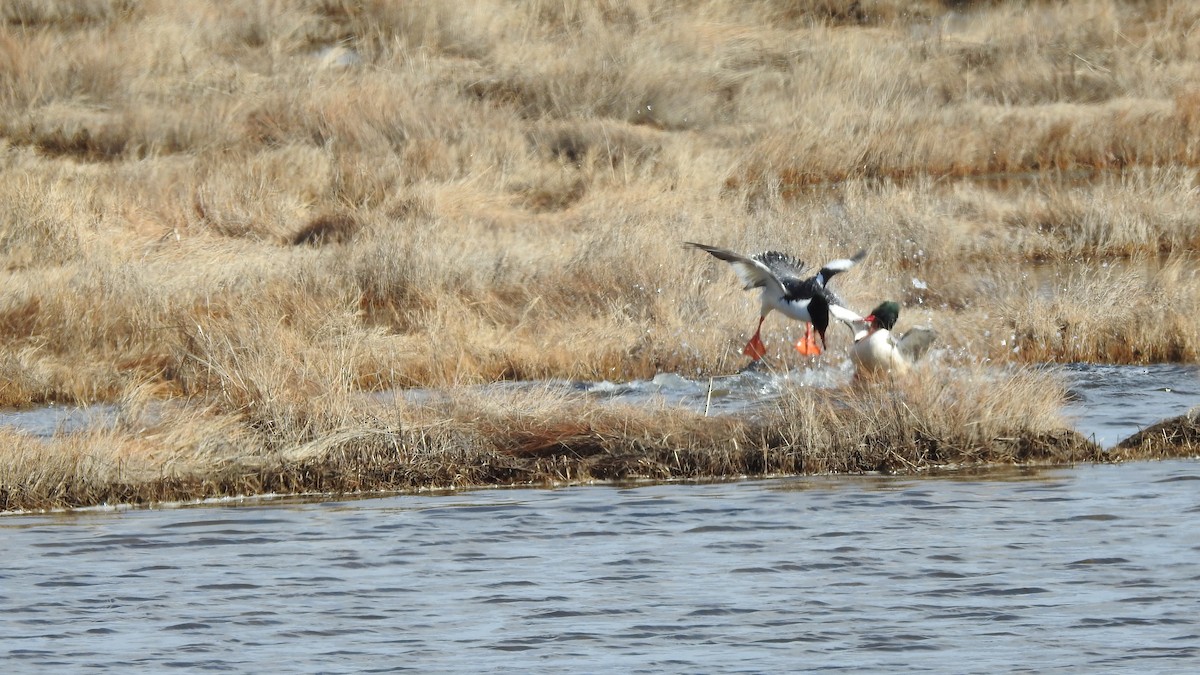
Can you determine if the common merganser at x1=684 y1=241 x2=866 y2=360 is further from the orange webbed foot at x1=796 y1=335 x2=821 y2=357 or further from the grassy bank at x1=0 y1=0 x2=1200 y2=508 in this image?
the grassy bank at x1=0 y1=0 x2=1200 y2=508

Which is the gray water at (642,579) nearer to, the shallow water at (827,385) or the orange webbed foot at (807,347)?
the shallow water at (827,385)

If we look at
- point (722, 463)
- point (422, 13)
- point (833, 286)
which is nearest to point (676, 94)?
point (422, 13)

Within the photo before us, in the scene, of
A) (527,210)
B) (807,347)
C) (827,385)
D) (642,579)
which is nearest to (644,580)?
(642,579)

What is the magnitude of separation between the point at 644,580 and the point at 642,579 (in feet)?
0.04

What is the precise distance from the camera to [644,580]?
317 inches

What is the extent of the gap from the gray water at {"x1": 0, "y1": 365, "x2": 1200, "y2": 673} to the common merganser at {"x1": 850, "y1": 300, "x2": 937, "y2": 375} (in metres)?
1.47

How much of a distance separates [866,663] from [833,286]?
25.7 feet

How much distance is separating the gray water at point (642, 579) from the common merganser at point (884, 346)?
1466 millimetres

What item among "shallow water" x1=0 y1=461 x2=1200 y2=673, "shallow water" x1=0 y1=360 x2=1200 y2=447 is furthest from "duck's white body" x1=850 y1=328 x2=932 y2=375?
"shallow water" x1=0 y1=461 x2=1200 y2=673

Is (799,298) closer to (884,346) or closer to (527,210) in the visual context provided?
(884,346)

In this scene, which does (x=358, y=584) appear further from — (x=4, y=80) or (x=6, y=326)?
(x=4, y=80)

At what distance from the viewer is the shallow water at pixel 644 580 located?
275 inches

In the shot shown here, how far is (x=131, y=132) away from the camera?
2205 cm

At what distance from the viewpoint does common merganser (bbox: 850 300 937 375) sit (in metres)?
11.2
